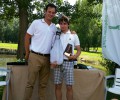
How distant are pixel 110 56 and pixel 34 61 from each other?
1743 mm

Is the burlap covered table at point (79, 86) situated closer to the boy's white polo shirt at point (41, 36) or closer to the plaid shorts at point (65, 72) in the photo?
the plaid shorts at point (65, 72)

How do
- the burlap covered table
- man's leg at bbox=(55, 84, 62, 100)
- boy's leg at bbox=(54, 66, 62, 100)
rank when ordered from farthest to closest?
1. the burlap covered table
2. man's leg at bbox=(55, 84, 62, 100)
3. boy's leg at bbox=(54, 66, 62, 100)

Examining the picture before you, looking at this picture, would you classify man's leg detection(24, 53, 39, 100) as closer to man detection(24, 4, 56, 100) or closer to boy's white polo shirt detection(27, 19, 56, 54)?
man detection(24, 4, 56, 100)

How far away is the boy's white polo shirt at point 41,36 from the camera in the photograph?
5.06 m

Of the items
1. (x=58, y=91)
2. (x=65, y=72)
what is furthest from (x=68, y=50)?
(x=58, y=91)

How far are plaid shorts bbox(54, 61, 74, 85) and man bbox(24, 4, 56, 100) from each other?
0.19m

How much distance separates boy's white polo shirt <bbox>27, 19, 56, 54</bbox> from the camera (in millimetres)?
5062

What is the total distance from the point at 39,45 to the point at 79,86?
4.16ft

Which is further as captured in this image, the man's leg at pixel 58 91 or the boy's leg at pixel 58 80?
the man's leg at pixel 58 91

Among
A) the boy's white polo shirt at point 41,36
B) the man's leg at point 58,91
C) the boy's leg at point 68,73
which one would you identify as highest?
the boy's white polo shirt at point 41,36

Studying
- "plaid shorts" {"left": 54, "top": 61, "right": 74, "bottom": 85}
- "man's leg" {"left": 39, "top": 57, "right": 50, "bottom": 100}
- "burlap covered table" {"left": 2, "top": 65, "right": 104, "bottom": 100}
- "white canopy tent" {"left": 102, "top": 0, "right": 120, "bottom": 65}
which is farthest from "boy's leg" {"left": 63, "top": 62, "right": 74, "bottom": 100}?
"white canopy tent" {"left": 102, "top": 0, "right": 120, "bottom": 65}

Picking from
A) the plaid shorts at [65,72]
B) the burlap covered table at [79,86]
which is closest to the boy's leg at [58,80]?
the plaid shorts at [65,72]

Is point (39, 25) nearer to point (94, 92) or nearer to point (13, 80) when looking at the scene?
point (13, 80)

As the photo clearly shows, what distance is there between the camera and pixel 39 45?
509cm
